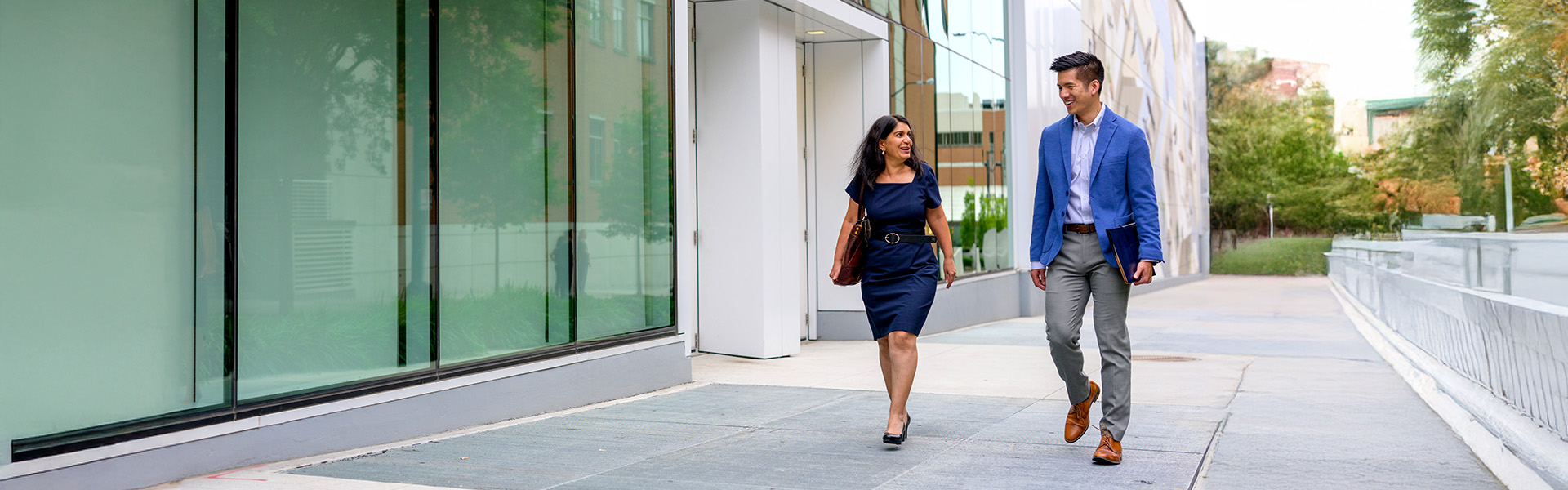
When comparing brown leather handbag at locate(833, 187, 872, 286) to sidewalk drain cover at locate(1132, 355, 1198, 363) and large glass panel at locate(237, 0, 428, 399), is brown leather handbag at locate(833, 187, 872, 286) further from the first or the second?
sidewalk drain cover at locate(1132, 355, 1198, 363)

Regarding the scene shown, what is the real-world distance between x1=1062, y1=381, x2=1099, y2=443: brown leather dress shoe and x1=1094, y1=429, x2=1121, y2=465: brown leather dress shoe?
336 mm

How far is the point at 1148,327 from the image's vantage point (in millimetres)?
15516

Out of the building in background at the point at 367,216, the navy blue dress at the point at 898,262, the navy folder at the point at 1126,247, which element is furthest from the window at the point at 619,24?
the navy folder at the point at 1126,247

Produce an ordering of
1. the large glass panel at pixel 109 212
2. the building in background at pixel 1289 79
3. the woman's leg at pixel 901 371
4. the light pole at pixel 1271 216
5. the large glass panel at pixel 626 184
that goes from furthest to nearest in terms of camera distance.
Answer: the building in background at pixel 1289 79, the light pole at pixel 1271 216, the large glass panel at pixel 626 184, the woman's leg at pixel 901 371, the large glass panel at pixel 109 212

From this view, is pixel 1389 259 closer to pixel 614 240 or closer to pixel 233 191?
pixel 614 240

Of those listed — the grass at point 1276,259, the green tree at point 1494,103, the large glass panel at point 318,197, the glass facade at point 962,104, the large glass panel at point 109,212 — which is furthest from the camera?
the grass at point 1276,259

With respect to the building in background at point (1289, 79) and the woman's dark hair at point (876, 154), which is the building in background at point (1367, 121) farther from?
the woman's dark hair at point (876, 154)

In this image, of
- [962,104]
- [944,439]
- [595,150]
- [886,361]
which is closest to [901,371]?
[886,361]

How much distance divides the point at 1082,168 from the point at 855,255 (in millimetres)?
1190

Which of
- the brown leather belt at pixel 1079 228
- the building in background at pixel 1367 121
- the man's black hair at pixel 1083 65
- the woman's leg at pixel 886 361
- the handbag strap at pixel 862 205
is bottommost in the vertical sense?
the woman's leg at pixel 886 361

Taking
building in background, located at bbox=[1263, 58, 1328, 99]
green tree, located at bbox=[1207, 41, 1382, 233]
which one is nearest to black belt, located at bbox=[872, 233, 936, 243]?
green tree, located at bbox=[1207, 41, 1382, 233]

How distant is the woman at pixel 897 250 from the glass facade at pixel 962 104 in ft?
20.7

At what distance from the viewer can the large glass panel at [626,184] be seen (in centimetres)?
774

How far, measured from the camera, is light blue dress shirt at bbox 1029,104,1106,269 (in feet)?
17.6
